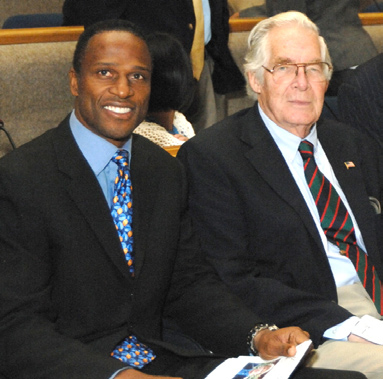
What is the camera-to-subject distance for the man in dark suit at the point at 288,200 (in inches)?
→ 84.3

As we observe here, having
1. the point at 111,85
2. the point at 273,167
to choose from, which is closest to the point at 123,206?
the point at 111,85

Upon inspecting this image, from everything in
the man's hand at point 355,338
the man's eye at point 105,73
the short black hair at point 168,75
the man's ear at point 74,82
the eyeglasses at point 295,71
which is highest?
the man's eye at point 105,73

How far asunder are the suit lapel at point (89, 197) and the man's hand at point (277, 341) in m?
0.39

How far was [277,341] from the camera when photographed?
6.07 ft

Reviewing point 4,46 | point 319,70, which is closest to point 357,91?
point 319,70

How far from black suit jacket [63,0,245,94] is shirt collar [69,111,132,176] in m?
1.84

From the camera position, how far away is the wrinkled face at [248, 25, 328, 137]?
94.8 inches

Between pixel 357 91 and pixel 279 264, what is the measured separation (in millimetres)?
992

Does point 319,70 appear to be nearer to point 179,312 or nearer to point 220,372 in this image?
point 179,312

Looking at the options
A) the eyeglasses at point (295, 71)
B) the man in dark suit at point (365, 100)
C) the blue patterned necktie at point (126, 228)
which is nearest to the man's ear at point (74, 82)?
the blue patterned necktie at point (126, 228)

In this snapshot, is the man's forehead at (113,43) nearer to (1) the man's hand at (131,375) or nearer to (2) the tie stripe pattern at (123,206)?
(2) the tie stripe pattern at (123,206)

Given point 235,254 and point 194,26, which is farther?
point 194,26

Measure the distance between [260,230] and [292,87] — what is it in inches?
20.2

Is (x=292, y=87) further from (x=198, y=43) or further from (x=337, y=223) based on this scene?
(x=198, y=43)
